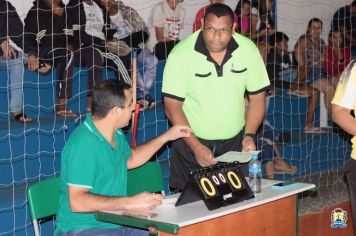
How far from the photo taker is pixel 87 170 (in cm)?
A: 289

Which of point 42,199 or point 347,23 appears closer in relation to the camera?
point 42,199

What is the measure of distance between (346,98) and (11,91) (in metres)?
2.82

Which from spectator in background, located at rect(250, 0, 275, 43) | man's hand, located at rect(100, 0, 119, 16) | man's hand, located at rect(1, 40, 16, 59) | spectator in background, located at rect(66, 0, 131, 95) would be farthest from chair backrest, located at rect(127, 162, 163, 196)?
spectator in background, located at rect(250, 0, 275, 43)

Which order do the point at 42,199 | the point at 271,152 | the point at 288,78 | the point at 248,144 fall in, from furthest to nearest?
the point at 288,78, the point at 271,152, the point at 248,144, the point at 42,199

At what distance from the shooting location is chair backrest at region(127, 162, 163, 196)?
3.61 meters

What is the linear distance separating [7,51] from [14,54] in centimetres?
11

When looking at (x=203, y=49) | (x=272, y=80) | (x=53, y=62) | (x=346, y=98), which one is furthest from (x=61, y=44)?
(x=346, y=98)

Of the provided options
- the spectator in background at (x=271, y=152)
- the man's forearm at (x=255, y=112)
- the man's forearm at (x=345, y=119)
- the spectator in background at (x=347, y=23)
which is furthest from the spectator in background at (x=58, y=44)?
the spectator in background at (x=347, y=23)

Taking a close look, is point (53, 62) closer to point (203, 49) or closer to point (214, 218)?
point (203, 49)

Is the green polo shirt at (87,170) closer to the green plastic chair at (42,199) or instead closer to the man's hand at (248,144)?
the green plastic chair at (42,199)

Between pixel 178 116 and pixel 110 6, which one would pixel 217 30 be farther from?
pixel 110 6

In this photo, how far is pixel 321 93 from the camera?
7426 mm

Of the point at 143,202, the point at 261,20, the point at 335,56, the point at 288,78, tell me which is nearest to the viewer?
the point at 143,202

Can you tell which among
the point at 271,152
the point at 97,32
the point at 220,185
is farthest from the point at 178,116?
the point at 271,152
